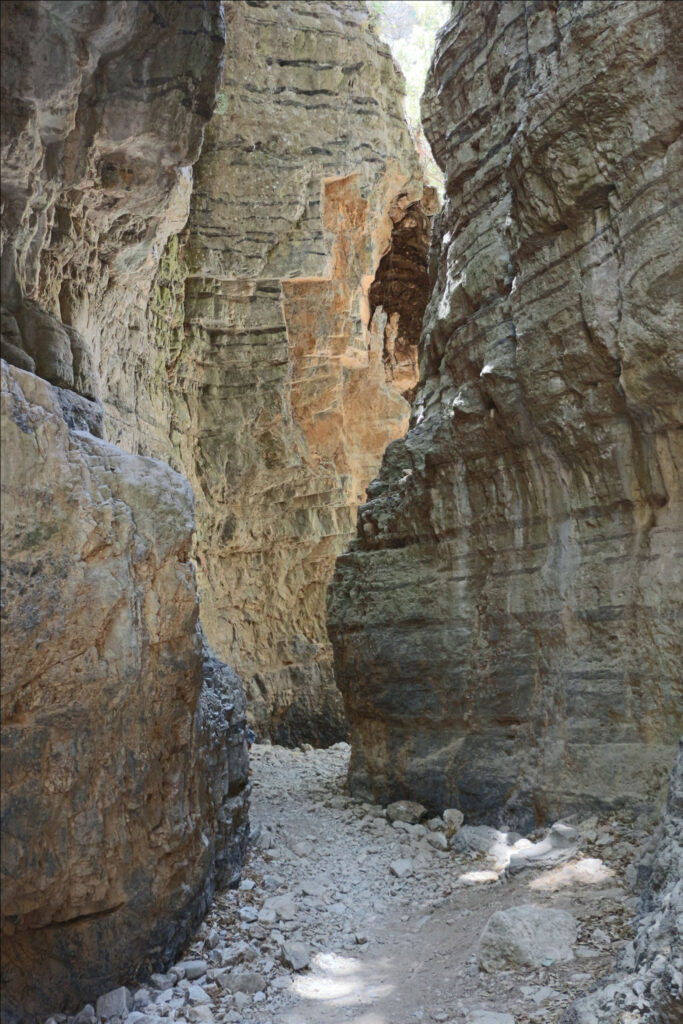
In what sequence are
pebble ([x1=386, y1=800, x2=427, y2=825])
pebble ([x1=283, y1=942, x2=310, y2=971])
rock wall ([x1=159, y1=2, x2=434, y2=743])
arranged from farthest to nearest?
rock wall ([x1=159, y1=2, x2=434, y2=743]) → pebble ([x1=386, y1=800, x2=427, y2=825]) → pebble ([x1=283, y1=942, x2=310, y2=971])

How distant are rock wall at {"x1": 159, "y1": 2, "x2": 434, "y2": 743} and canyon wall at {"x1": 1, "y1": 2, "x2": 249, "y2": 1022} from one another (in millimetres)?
8321

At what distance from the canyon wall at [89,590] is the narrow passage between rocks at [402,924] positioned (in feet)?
1.74

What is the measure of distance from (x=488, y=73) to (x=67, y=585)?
Answer: 7314 mm

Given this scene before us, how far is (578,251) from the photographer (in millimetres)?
7402

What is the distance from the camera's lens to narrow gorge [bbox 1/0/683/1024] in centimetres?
483

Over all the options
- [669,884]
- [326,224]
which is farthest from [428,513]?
[326,224]

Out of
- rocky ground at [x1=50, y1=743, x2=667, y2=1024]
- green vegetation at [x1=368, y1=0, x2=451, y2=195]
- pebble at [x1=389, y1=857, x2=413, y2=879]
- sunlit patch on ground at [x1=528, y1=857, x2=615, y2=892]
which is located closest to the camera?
rocky ground at [x1=50, y1=743, x2=667, y2=1024]

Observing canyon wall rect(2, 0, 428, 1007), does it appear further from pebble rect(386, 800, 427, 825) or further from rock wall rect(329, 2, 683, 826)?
rock wall rect(329, 2, 683, 826)

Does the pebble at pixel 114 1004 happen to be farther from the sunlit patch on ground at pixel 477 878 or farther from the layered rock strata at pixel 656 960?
the sunlit patch on ground at pixel 477 878

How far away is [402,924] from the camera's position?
21.6 ft

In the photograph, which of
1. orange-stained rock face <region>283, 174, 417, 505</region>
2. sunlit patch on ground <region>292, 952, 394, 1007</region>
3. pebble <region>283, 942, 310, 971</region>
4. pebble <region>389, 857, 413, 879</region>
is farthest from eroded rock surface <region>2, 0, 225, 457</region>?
orange-stained rock face <region>283, 174, 417, 505</region>

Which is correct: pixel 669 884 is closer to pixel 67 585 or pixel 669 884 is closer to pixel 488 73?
pixel 67 585

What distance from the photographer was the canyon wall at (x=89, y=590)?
4664mm

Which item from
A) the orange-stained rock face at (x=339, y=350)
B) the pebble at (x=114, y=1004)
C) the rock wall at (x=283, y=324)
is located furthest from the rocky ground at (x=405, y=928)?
the orange-stained rock face at (x=339, y=350)
